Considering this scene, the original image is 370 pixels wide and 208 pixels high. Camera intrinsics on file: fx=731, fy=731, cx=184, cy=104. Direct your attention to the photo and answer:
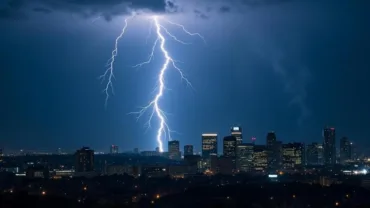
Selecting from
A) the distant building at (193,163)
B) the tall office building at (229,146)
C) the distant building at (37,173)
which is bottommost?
the distant building at (37,173)

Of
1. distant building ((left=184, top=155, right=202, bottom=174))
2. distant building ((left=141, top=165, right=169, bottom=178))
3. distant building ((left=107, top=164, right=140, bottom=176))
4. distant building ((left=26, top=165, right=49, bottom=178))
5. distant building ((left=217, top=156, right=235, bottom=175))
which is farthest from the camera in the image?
distant building ((left=217, top=156, right=235, bottom=175))

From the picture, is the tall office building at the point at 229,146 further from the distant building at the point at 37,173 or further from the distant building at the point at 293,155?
the distant building at the point at 37,173

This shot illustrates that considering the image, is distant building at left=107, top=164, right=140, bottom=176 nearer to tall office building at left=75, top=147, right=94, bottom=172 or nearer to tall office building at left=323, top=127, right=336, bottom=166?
tall office building at left=75, top=147, right=94, bottom=172

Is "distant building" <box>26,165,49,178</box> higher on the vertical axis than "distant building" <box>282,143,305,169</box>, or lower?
lower

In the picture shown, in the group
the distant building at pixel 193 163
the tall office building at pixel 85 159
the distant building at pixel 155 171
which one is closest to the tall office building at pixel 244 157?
the distant building at pixel 193 163

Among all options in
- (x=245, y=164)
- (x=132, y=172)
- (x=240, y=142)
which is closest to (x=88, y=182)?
(x=132, y=172)

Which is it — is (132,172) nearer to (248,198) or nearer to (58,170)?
(58,170)

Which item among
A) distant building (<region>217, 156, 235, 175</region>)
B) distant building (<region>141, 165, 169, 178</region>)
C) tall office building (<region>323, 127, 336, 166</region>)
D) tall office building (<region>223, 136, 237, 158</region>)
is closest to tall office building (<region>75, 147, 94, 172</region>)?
distant building (<region>141, 165, 169, 178</region>)

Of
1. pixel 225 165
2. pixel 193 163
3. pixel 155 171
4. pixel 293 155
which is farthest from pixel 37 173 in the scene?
pixel 293 155
